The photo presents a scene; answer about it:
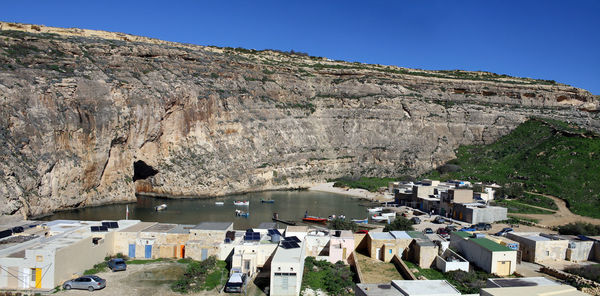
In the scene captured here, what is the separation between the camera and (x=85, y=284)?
18906 mm

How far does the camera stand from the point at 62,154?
41.1 meters

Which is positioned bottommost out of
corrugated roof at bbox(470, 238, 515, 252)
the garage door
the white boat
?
the white boat

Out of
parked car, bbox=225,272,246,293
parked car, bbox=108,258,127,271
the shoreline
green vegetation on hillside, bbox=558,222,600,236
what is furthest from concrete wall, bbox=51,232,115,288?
the shoreline

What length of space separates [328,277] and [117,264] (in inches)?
409

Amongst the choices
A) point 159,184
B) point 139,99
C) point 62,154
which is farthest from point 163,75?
point 62,154

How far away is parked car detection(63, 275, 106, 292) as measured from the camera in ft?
61.9

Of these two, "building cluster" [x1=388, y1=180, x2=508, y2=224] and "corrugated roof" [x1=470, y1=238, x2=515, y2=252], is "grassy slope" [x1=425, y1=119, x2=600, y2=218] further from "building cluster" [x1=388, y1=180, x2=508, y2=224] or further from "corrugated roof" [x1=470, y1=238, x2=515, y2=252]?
"corrugated roof" [x1=470, y1=238, x2=515, y2=252]

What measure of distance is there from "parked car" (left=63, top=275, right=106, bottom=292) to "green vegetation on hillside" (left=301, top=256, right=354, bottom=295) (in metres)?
8.88

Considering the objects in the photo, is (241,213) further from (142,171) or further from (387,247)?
(387,247)

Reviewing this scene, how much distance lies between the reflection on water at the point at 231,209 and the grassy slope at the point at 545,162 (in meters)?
19.8

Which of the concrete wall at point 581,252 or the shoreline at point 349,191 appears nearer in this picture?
the concrete wall at point 581,252

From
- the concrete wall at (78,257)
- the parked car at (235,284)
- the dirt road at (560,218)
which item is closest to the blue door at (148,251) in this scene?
the concrete wall at (78,257)

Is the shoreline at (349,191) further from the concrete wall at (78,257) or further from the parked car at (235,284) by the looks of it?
the concrete wall at (78,257)

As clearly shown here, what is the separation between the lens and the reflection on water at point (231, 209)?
38.1 metres
